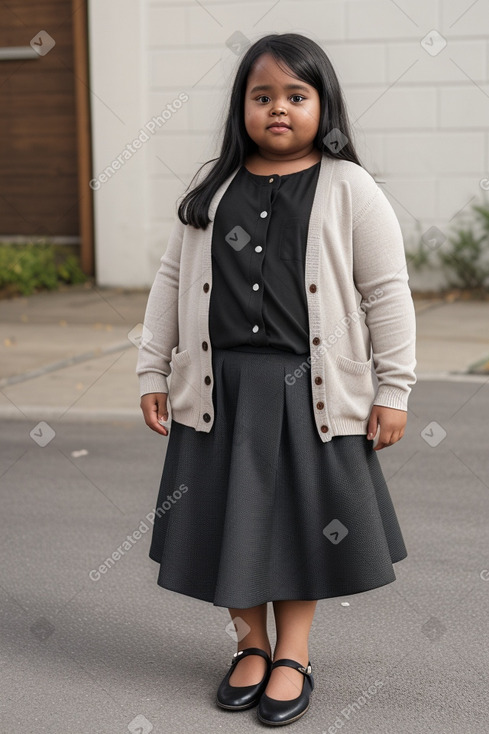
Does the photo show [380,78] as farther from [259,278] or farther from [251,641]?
[251,641]

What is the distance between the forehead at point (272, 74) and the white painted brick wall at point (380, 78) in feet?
28.8

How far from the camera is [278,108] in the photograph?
286cm

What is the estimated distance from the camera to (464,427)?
20.9ft

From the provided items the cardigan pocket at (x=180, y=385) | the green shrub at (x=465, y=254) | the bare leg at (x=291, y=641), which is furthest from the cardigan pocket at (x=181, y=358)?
the green shrub at (x=465, y=254)

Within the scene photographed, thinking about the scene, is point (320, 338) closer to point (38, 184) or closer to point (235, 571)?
point (235, 571)

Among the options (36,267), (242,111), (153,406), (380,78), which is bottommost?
(36,267)

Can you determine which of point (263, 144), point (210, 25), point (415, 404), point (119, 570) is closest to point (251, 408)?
point (263, 144)

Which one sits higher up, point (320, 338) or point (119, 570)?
point (320, 338)

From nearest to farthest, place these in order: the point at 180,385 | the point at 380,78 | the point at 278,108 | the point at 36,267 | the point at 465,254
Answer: the point at 278,108 < the point at 180,385 < the point at 380,78 < the point at 465,254 < the point at 36,267

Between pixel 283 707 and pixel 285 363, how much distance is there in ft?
2.91

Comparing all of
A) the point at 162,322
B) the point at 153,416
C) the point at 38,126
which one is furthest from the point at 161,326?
the point at 38,126

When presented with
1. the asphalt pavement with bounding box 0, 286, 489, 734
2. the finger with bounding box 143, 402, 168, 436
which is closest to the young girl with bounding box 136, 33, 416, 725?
the finger with bounding box 143, 402, 168, 436

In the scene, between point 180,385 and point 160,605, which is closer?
point 180,385

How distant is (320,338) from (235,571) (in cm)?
62
